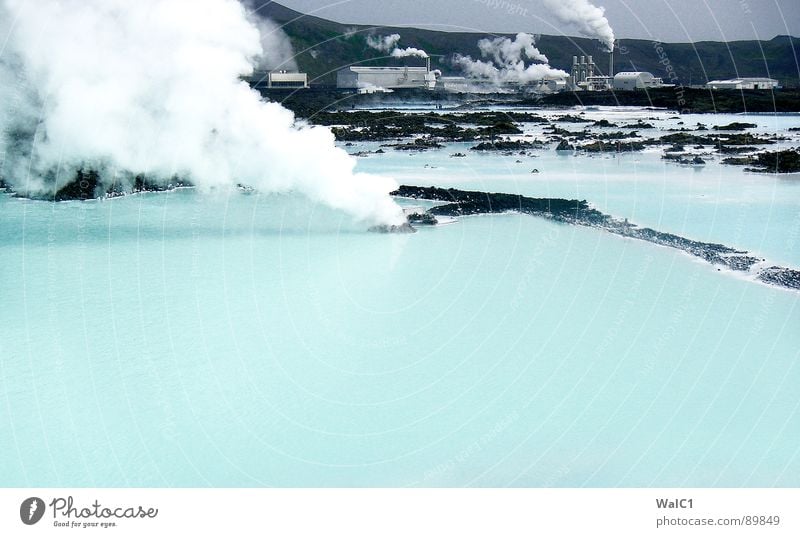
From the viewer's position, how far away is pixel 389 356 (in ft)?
17.8

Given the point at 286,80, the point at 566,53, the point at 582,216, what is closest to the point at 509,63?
the point at 566,53

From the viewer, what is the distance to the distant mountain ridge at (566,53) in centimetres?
3253

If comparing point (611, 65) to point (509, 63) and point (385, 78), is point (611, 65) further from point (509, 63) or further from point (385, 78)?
point (385, 78)

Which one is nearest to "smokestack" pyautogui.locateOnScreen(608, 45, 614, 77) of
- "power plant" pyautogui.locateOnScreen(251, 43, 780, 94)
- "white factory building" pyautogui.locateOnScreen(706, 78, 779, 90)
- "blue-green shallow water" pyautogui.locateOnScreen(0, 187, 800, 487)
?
"power plant" pyautogui.locateOnScreen(251, 43, 780, 94)

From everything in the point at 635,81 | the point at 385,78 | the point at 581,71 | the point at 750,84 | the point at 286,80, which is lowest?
the point at 286,80

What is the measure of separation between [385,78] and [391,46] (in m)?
6.40

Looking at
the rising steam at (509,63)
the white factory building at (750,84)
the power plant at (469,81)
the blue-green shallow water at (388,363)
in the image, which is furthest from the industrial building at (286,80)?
the white factory building at (750,84)

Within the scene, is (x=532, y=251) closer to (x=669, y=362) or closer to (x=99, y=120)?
(x=669, y=362)

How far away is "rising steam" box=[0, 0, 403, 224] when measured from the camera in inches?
339

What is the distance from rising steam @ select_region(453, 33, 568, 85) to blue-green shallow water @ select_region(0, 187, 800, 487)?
30.8m

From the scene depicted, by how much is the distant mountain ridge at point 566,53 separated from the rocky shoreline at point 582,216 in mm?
18550

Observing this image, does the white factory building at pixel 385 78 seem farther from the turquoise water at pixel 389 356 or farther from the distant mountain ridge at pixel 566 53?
the turquoise water at pixel 389 356

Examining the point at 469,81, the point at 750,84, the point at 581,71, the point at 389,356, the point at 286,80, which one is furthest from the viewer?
the point at 581,71

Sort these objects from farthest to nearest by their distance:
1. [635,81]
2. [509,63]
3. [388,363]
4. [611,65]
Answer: [509,63] < [611,65] < [635,81] < [388,363]
